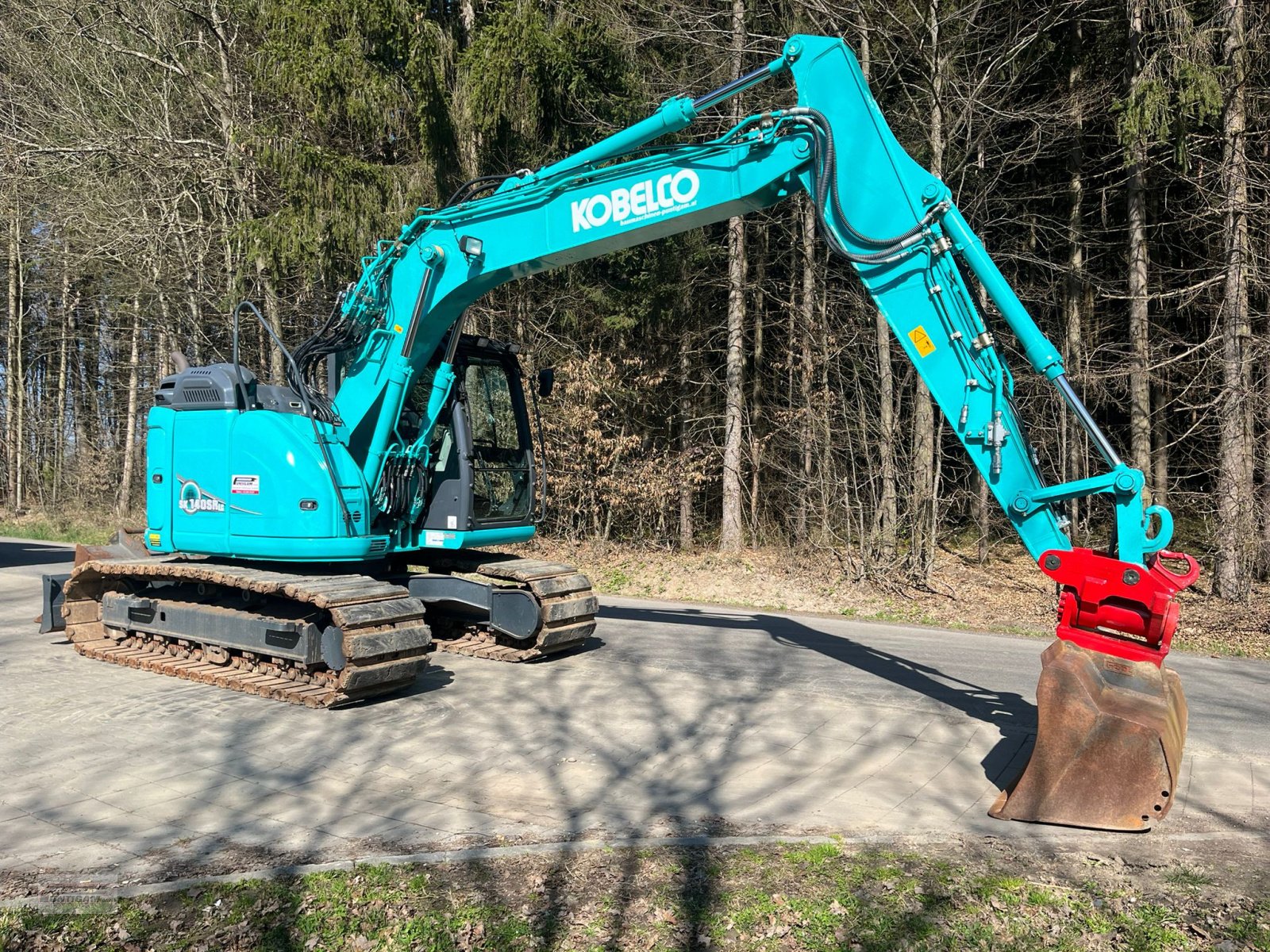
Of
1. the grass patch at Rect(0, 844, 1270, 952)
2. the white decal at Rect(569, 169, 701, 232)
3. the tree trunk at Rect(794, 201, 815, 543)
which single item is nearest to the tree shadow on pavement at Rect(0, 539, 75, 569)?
the tree trunk at Rect(794, 201, 815, 543)

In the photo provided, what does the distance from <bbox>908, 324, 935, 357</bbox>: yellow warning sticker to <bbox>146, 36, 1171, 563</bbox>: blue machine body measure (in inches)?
0.4

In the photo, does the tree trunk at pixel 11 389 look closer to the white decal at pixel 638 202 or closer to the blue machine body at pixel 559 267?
the blue machine body at pixel 559 267

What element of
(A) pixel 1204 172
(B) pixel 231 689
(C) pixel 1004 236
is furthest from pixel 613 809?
(C) pixel 1004 236

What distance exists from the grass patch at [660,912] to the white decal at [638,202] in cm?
468

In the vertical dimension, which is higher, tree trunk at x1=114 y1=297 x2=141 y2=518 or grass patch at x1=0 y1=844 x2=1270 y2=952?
tree trunk at x1=114 y1=297 x2=141 y2=518

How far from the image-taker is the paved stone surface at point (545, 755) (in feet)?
16.3

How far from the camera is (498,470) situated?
920 centimetres

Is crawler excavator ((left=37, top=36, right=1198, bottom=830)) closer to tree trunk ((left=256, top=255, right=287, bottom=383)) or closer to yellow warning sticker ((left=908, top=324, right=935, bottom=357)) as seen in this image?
yellow warning sticker ((left=908, top=324, right=935, bottom=357))

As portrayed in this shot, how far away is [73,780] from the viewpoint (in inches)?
225

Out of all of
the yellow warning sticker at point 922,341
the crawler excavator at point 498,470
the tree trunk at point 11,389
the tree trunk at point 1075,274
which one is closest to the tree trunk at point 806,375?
the tree trunk at point 1075,274

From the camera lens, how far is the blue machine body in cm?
614

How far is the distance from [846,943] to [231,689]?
6140mm

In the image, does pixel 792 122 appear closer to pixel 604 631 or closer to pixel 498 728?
pixel 498 728

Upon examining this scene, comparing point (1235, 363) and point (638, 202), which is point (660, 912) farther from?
point (1235, 363)
